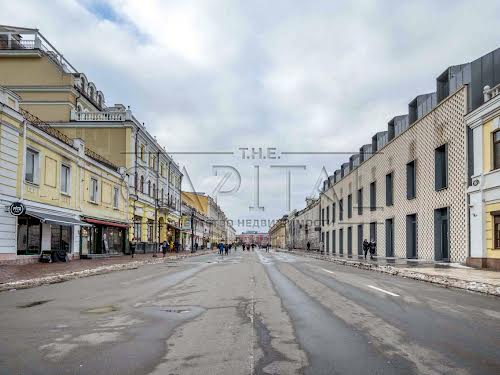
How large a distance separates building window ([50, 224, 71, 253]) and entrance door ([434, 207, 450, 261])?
2217 centimetres

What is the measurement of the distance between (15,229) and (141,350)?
19.1m

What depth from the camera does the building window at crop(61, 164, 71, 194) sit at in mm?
28875

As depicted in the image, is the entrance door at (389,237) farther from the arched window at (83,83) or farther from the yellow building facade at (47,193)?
the arched window at (83,83)

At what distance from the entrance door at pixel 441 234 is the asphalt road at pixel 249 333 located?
16.3 metres

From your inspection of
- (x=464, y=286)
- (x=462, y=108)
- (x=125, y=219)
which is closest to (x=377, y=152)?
(x=462, y=108)

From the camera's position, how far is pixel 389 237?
38.6 metres

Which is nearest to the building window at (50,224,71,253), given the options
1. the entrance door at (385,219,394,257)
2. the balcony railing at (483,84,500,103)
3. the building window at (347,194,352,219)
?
the balcony railing at (483,84,500,103)

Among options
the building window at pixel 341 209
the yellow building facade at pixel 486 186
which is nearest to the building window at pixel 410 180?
the yellow building facade at pixel 486 186

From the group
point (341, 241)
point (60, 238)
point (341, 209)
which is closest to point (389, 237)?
point (341, 209)

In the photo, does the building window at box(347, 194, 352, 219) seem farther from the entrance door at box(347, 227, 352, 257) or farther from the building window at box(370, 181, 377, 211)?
the building window at box(370, 181, 377, 211)

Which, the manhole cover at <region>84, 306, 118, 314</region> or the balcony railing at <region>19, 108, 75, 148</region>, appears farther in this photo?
the balcony railing at <region>19, 108, 75, 148</region>

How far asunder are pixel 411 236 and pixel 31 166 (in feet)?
81.0

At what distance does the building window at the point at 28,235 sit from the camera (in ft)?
77.3

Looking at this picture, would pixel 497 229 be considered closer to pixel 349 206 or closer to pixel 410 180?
pixel 410 180
